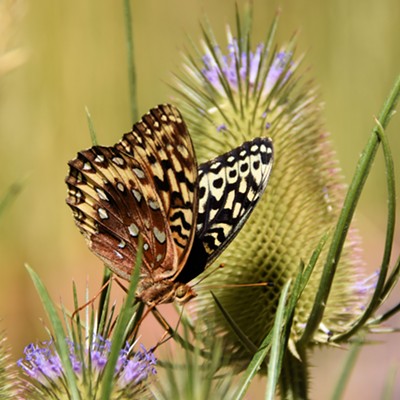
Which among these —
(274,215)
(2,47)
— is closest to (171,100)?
(274,215)

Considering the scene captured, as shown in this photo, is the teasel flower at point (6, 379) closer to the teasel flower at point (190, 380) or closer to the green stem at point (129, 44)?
the teasel flower at point (190, 380)

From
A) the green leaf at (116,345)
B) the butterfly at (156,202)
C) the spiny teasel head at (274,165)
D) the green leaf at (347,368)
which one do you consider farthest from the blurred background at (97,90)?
the green leaf at (116,345)

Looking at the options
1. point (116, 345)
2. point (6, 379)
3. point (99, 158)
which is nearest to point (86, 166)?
point (99, 158)

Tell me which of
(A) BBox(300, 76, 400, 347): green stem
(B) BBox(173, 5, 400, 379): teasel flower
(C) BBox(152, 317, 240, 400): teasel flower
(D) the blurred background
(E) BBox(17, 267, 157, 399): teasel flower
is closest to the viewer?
(C) BBox(152, 317, 240, 400): teasel flower

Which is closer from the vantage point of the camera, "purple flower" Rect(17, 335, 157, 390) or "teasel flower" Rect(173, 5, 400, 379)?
"purple flower" Rect(17, 335, 157, 390)

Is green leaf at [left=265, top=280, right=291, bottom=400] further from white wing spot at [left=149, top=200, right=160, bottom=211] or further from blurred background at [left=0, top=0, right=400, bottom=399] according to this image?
blurred background at [left=0, top=0, right=400, bottom=399]

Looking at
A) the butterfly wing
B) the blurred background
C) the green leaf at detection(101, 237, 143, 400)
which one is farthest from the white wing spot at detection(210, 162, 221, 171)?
the blurred background

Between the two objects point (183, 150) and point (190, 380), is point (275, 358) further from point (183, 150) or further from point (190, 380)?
point (183, 150)
